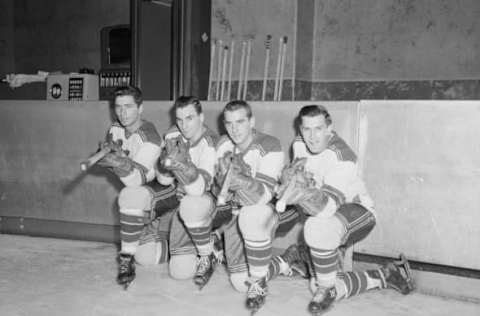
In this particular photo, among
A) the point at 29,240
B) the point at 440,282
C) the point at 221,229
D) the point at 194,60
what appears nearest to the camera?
the point at 440,282

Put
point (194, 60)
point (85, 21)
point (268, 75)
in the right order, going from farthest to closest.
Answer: point (85, 21)
point (268, 75)
point (194, 60)

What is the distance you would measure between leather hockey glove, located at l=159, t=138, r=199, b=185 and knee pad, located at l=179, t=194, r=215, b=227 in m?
0.14

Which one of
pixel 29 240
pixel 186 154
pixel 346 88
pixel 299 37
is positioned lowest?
pixel 29 240

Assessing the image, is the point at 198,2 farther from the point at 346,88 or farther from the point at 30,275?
the point at 30,275

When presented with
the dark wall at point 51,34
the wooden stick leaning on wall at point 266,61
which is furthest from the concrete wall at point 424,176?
the dark wall at point 51,34

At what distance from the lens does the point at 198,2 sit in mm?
4340

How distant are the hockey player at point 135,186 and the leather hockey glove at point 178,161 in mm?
305

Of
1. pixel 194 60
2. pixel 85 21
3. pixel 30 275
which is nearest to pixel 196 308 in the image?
pixel 30 275

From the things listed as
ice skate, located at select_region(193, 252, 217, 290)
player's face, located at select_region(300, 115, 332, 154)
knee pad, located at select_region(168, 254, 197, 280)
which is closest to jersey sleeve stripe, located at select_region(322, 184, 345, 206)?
player's face, located at select_region(300, 115, 332, 154)

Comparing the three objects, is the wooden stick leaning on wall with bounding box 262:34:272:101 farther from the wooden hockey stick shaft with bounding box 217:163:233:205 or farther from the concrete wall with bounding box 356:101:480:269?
the wooden hockey stick shaft with bounding box 217:163:233:205

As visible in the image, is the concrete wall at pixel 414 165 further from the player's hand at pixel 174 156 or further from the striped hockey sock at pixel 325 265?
the player's hand at pixel 174 156

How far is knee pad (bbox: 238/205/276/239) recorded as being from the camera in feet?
7.60

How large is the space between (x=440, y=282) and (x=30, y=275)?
6.40 feet

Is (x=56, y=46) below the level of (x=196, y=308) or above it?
above
